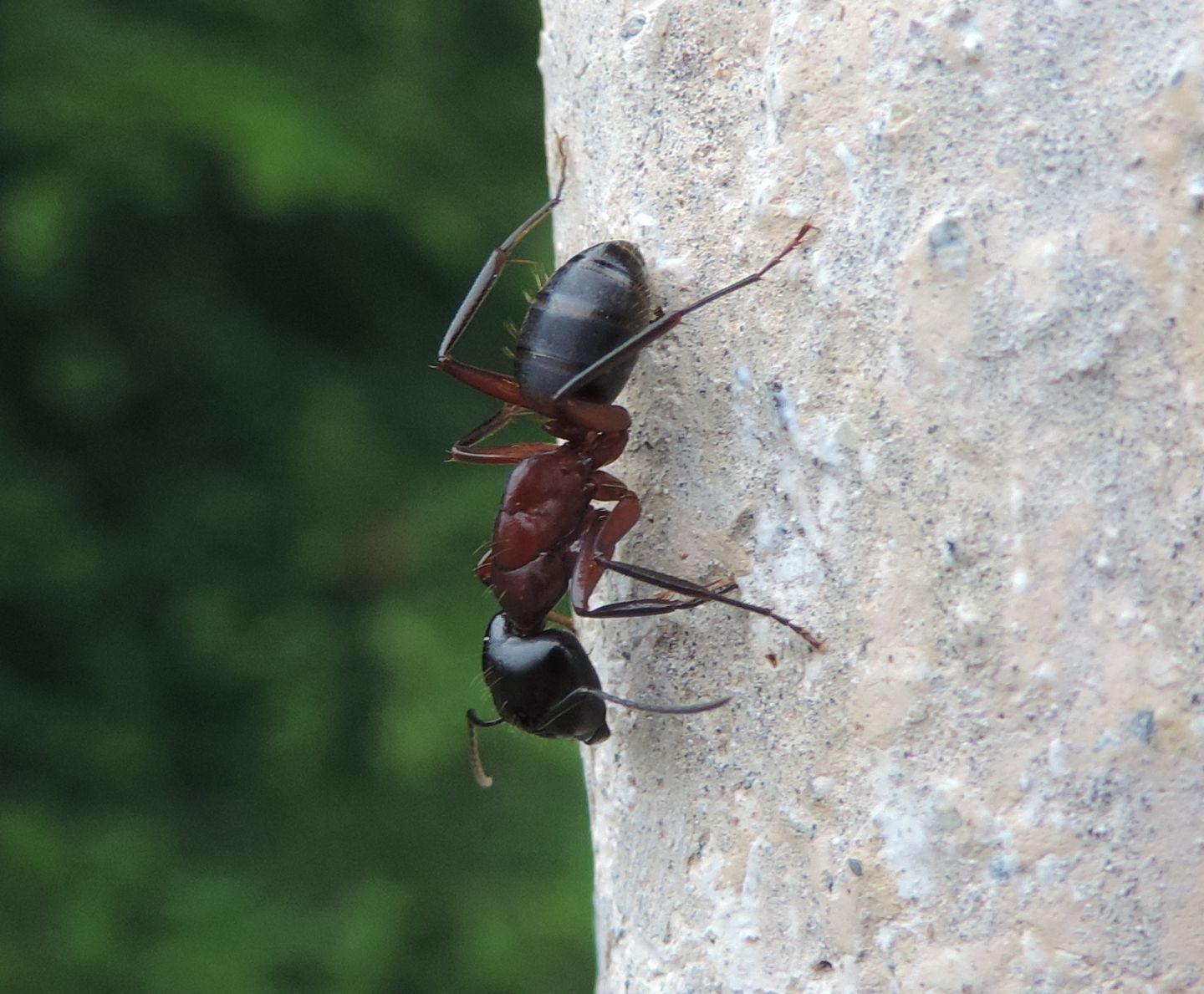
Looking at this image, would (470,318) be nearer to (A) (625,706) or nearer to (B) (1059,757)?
(A) (625,706)

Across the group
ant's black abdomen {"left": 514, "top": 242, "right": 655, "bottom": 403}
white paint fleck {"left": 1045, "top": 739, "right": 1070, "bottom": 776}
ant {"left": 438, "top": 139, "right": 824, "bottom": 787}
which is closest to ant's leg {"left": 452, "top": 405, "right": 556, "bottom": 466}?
ant {"left": 438, "top": 139, "right": 824, "bottom": 787}

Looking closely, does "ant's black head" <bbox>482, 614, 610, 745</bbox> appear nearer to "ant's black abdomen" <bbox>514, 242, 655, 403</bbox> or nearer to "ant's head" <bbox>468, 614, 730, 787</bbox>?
"ant's head" <bbox>468, 614, 730, 787</bbox>

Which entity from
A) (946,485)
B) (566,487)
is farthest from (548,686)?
(946,485)

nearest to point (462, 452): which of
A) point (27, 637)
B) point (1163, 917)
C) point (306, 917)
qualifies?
point (1163, 917)

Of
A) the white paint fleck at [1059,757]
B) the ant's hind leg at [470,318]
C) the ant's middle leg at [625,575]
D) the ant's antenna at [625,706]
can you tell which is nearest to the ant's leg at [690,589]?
the ant's middle leg at [625,575]

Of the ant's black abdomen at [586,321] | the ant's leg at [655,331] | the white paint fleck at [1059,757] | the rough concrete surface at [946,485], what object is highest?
the ant's black abdomen at [586,321]

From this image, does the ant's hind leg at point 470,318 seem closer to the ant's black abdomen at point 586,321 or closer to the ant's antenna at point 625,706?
the ant's black abdomen at point 586,321

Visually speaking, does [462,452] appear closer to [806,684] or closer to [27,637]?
[806,684]
